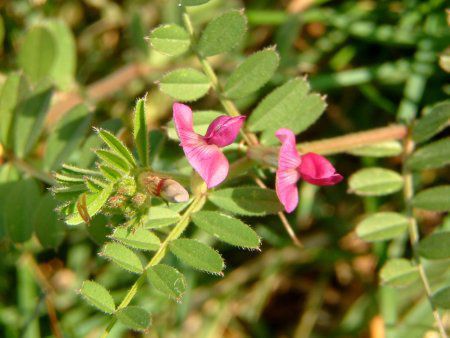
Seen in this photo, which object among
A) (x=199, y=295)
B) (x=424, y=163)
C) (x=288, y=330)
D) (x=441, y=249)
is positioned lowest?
(x=288, y=330)

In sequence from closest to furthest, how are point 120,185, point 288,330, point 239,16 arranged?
point 120,185 → point 239,16 → point 288,330

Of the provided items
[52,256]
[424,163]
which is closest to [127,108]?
[52,256]

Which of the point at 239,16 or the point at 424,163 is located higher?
the point at 239,16

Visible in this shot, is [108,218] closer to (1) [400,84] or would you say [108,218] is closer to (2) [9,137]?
(2) [9,137]

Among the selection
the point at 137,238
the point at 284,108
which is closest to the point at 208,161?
the point at 137,238

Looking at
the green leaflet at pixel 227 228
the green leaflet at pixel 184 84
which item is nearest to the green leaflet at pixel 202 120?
the green leaflet at pixel 184 84

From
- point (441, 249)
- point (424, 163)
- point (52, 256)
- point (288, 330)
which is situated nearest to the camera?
point (441, 249)

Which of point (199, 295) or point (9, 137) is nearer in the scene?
point (9, 137)
